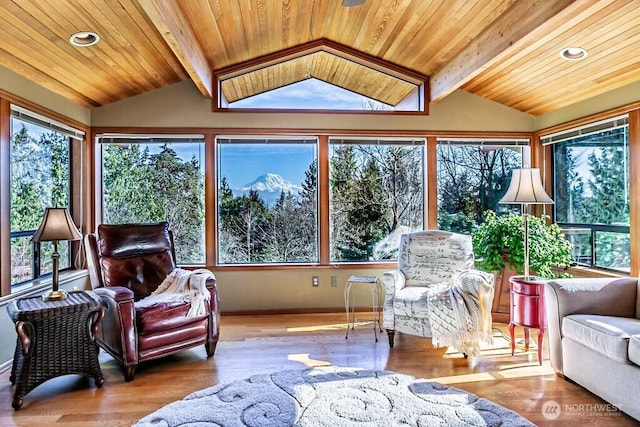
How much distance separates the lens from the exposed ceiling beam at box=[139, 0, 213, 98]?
2545 mm

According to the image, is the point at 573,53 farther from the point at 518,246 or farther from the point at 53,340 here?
the point at 53,340

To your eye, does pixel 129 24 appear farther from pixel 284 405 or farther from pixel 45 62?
pixel 284 405

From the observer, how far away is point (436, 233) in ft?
13.0

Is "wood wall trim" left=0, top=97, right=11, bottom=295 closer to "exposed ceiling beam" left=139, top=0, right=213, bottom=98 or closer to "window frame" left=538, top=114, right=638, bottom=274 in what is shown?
"exposed ceiling beam" left=139, top=0, right=213, bottom=98

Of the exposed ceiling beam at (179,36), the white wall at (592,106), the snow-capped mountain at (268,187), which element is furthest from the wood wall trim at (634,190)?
the exposed ceiling beam at (179,36)

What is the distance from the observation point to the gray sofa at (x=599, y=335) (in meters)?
2.24

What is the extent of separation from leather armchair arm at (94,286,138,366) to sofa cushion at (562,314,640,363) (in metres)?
3.02

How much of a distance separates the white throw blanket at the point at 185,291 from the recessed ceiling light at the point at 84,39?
6.41ft

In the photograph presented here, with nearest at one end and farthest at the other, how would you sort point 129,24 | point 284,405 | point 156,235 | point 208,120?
point 284,405 < point 129,24 < point 156,235 < point 208,120

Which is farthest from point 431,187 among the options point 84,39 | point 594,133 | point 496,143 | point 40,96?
point 40,96

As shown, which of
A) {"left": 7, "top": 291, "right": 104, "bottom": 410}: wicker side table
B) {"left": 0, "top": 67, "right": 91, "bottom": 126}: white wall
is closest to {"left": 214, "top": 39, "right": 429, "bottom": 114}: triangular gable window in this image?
{"left": 0, "top": 67, "right": 91, "bottom": 126}: white wall

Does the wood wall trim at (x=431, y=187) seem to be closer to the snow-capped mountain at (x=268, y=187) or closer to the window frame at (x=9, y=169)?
the snow-capped mountain at (x=268, y=187)

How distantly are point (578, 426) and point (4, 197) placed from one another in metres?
4.11

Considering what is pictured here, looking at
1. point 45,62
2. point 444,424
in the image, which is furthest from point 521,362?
point 45,62
